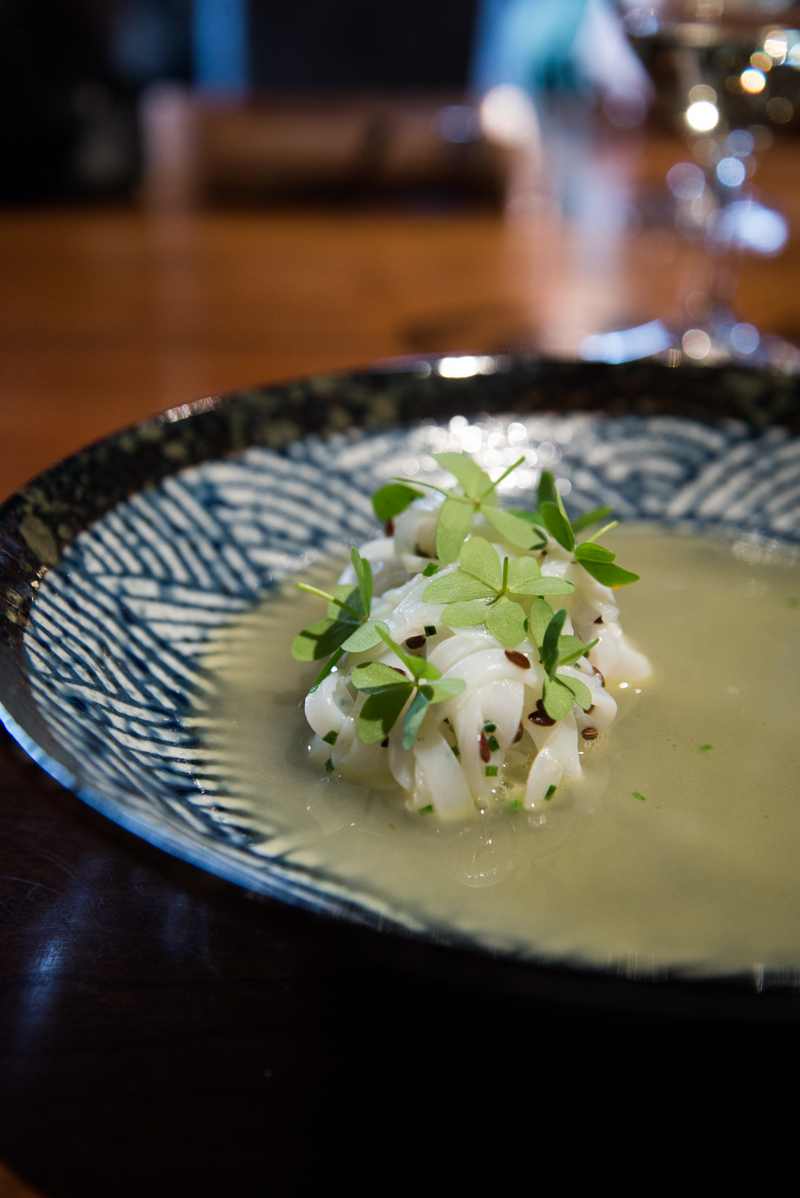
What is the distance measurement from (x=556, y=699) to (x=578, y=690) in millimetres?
28

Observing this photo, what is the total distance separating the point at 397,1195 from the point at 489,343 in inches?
57.0

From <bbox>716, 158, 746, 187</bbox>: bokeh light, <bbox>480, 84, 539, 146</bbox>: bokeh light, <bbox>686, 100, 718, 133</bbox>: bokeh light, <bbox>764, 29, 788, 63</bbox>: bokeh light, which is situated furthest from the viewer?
<bbox>480, 84, 539, 146</bbox>: bokeh light

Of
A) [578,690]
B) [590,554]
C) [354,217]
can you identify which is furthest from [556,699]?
[354,217]

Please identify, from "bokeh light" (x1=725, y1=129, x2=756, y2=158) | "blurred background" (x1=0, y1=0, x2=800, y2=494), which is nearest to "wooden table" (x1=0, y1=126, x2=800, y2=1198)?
"blurred background" (x1=0, y1=0, x2=800, y2=494)

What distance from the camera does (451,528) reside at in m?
0.80

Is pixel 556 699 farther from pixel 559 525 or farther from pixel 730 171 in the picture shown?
pixel 730 171

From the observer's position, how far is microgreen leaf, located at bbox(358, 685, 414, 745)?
2.26ft

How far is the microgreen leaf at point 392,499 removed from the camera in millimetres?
899

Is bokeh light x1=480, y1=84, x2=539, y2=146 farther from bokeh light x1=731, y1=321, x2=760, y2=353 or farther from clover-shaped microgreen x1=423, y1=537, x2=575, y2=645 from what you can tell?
clover-shaped microgreen x1=423, y1=537, x2=575, y2=645

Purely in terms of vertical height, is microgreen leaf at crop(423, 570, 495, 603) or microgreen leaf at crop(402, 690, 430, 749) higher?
microgreen leaf at crop(423, 570, 495, 603)

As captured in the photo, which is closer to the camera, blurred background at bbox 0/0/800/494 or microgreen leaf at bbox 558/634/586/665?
microgreen leaf at bbox 558/634/586/665

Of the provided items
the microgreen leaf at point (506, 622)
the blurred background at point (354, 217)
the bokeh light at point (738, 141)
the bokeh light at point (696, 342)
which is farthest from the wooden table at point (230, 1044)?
the bokeh light at point (738, 141)

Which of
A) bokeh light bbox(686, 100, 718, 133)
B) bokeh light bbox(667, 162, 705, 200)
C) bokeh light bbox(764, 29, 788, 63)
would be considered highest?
bokeh light bbox(764, 29, 788, 63)

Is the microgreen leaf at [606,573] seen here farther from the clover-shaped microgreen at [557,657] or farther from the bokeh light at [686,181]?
the bokeh light at [686,181]
